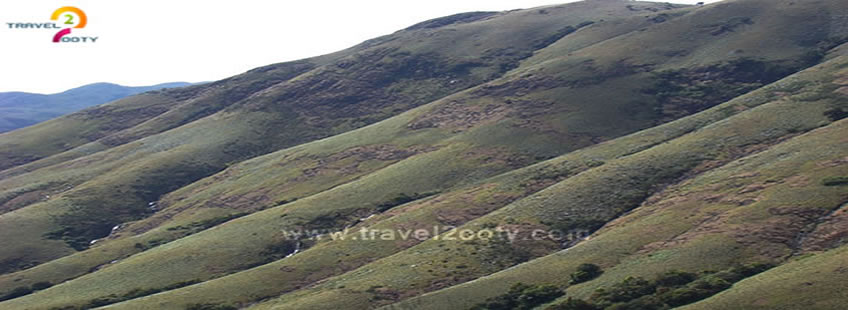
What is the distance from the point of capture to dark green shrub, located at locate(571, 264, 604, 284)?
86.6 metres

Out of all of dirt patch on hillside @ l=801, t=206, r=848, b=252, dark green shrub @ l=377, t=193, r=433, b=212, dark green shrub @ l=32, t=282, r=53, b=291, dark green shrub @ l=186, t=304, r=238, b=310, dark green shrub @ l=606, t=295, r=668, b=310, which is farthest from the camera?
dark green shrub @ l=377, t=193, r=433, b=212

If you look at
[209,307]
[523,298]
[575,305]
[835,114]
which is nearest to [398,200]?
[209,307]

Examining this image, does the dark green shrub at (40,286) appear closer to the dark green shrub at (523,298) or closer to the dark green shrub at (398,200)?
the dark green shrub at (398,200)

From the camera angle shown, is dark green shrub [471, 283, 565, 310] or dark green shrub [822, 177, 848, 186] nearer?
dark green shrub [471, 283, 565, 310]

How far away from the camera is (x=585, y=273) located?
8744cm

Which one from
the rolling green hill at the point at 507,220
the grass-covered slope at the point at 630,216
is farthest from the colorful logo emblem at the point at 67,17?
the grass-covered slope at the point at 630,216

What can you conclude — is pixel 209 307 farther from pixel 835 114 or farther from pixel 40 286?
pixel 835 114

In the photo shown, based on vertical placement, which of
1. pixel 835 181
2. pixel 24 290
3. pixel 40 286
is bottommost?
pixel 835 181

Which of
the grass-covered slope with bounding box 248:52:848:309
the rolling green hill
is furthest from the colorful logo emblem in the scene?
the grass-covered slope with bounding box 248:52:848:309

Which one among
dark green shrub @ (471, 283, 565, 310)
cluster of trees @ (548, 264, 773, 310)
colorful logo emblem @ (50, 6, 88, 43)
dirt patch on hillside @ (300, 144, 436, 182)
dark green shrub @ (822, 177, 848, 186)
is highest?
colorful logo emblem @ (50, 6, 88, 43)

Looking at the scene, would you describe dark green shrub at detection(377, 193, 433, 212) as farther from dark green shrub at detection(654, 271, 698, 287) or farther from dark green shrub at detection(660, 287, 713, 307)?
dark green shrub at detection(660, 287, 713, 307)

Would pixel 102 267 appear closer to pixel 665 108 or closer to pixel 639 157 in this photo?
pixel 639 157

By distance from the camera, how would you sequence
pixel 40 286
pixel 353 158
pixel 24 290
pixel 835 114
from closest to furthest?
1. pixel 24 290
2. pixel 40 286
3. pixel 835 114
4. pixel 353 158

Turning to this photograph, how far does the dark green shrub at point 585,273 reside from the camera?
86.6 m
